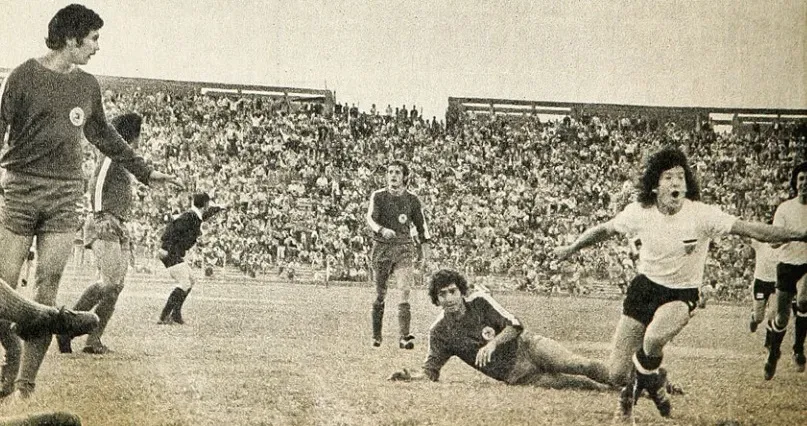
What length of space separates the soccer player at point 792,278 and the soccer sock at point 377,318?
170 cm

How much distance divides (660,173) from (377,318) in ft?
4.53

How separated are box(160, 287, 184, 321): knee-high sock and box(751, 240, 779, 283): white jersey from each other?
254 centimetres

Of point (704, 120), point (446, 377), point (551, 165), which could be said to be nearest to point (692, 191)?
point (704, 120)

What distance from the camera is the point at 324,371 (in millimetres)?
3627

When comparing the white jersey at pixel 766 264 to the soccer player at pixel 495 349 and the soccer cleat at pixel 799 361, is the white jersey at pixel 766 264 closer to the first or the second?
the soccer cleat at pixel 799 361

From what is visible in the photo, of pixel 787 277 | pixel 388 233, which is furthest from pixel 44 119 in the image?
pixel 787 277

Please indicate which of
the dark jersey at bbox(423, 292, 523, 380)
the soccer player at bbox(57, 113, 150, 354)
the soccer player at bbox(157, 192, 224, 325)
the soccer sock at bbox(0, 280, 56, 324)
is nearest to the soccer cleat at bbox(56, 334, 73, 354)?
the soccer player at bbox(57, 113, 150, 354)

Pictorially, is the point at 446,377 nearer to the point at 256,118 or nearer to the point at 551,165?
the point at 551,165

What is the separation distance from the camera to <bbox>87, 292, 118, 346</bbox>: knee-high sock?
363cm

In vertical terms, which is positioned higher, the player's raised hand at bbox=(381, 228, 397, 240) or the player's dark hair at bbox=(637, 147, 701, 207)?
the player's dark hair at bbox=(637, 147, 701, 207)

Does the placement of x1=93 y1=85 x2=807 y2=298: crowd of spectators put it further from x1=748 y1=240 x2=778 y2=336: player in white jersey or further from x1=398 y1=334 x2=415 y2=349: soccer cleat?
x1=398 y1=334 x2=415 y2=349: soccer cleat

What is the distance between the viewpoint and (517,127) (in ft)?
12.7

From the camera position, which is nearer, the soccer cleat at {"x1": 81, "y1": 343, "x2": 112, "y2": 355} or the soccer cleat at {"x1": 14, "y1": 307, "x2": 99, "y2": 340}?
the soccer cleat at {"x1": 14, "y1": 307, "x2": 99, "y2": 340}

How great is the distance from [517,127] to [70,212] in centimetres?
195
